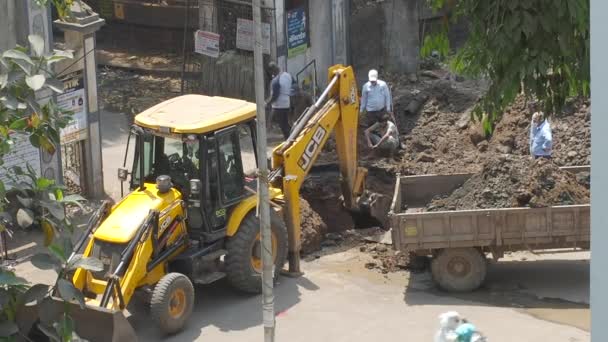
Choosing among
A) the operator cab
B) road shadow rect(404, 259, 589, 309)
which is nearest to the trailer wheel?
road shadow rect(404, 259, 589, 309)

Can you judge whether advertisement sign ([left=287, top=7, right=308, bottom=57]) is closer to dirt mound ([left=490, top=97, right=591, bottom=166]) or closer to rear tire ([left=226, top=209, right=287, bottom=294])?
dirt mound ([left=490, top=97, right=591, bottom=166])

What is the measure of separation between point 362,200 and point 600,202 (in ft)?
33.6

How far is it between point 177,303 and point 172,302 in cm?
9

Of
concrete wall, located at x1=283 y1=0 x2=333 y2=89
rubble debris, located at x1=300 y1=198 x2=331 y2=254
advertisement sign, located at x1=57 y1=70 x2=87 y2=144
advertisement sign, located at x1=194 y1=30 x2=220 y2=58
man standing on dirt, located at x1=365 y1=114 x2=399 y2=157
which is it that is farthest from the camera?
concrete wall, located at x1=283 y1=0 x2=333 y2=89

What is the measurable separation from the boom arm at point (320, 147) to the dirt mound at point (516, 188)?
1.64 meters

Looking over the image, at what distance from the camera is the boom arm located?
14.2 m

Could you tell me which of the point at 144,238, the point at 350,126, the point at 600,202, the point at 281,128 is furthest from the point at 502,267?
the point at 600,202

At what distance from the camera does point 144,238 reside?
40.2 ft

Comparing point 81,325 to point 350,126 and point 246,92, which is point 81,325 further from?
point 246,92

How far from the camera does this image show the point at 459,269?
45.0ft

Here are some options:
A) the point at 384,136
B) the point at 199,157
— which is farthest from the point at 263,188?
the point at 384,136

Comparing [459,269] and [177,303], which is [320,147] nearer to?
[459,269]

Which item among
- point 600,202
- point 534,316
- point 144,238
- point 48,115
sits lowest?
point 534,316

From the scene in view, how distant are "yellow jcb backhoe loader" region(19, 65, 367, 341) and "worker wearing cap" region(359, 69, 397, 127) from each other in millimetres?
4555
